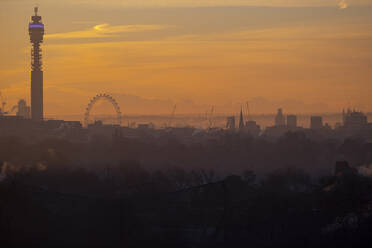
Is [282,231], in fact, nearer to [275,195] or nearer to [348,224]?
[348,224]

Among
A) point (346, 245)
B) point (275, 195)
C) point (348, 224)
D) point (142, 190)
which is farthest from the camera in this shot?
point (142, 190)

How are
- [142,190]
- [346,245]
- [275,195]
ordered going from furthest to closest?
[142,190] → [275,195] → [346,245]

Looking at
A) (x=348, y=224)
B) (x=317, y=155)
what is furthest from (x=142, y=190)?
(x=317, y=155)

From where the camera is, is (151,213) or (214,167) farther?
(214,167)

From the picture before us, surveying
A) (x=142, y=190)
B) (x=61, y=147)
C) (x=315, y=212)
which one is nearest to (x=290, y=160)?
(x=61, y=147)

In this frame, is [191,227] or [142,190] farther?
[142,190]

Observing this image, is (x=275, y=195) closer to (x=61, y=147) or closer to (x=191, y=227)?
(x=191, y=227)

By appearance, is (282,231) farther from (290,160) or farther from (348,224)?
(290,160)

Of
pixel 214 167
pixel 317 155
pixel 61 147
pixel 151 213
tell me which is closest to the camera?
pixel 151 213

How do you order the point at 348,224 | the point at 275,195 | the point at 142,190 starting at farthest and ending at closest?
the point at 142,190, the point at 275,195, the point at 348,224
